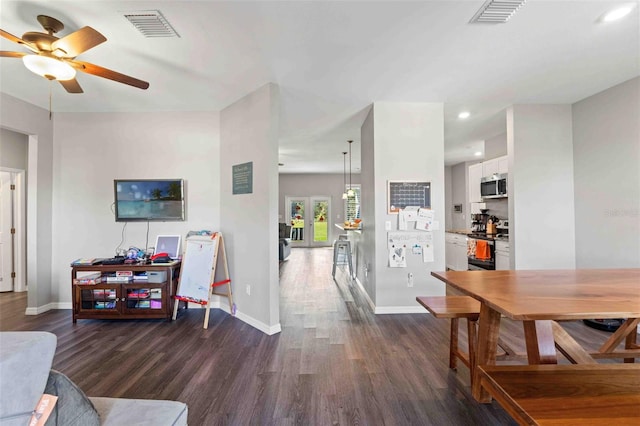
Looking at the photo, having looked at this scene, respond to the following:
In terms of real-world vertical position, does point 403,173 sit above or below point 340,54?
below

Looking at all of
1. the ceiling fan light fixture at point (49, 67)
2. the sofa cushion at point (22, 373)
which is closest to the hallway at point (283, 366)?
the sofa cushion at point (22, 373)

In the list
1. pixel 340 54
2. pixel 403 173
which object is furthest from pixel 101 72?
pixel 403 173

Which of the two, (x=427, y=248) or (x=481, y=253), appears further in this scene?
(x=481, y=253)

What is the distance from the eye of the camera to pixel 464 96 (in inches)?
135

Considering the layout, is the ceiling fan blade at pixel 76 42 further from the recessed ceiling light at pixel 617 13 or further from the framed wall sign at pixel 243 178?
the recessed ceiling light at pixel 617 13

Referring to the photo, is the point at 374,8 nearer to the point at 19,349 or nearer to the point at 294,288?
the point at 19,349

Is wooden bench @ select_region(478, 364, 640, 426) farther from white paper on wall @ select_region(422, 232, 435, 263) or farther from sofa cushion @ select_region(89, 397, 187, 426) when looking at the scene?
white paper on wall @ select_region(422, 232, 435, 263)

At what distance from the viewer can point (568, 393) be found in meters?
1.10

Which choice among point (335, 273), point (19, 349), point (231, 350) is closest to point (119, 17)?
point (19, 349)

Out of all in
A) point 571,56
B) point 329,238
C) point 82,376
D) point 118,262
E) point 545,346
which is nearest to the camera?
point 545,346

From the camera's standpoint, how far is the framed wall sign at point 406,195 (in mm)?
3613

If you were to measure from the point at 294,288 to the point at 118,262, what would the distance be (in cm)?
261

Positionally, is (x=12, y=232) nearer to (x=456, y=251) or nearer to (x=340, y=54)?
(x=340, y=54)

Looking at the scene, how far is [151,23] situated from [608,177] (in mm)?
4910
